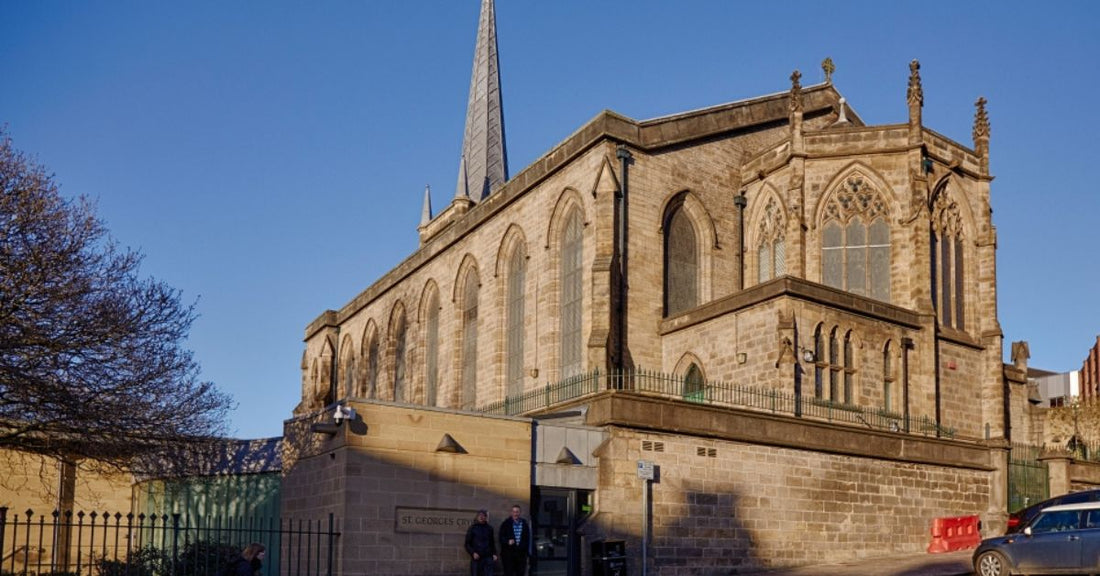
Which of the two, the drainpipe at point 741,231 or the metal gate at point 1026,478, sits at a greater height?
the drainpipe at point 741,231

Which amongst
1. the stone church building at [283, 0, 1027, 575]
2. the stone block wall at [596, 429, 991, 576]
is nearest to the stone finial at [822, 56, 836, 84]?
the stone church building at [283, 0, 1027, 575]

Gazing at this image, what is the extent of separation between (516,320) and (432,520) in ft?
60.5

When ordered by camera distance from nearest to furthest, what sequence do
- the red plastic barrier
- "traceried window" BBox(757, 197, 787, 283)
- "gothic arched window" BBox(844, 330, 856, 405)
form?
the red plastic barrier
"gothic arched window" BBox(844, 330, 856, 405)
"traceried window" BBox(757, 197, 787, 283)

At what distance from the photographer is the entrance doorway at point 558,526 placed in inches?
813

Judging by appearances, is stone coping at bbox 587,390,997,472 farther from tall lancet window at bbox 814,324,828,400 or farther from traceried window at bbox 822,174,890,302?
traceried window at bbox 822,174,890,302

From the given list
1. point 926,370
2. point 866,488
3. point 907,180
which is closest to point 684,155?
point 907,180

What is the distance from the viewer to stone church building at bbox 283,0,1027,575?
20.1m

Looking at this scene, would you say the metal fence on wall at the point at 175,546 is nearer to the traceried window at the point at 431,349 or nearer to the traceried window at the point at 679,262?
the traceried window at the point at 679,262

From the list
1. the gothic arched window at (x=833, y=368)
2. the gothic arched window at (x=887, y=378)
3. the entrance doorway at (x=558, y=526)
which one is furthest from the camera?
the gothic arched window at (x=887, y=378)

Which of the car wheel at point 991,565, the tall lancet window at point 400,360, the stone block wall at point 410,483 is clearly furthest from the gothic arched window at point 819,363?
the tall lancet window at point 400,360

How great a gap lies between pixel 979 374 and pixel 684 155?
10.8 metres

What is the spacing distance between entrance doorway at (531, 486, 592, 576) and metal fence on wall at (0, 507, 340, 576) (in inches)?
161

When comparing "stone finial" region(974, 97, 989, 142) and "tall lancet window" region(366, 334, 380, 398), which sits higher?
"stone finial" region(974, 97, 989, 142)

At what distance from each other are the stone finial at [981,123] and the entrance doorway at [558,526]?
20768 mm
